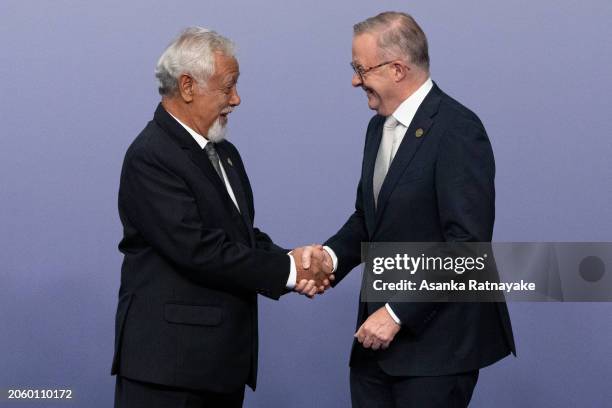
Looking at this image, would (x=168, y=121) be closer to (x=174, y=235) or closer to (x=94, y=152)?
(x=174, y=235)

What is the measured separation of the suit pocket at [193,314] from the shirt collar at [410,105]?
26.8 inches

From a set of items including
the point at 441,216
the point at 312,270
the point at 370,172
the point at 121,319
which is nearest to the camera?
the point at 441,216

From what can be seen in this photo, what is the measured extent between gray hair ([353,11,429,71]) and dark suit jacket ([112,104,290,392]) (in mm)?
553

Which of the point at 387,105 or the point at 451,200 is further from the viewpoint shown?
the point at 387,105

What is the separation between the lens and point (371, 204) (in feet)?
10.7

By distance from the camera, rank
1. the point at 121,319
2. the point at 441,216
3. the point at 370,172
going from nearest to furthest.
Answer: the point at 441,216, the point at 121,319, the point at 370,172

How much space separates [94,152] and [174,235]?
4.81 ft

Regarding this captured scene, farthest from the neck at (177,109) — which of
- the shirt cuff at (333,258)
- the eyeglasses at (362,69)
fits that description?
the shirt cuff at (333,258)

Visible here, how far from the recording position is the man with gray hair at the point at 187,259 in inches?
124

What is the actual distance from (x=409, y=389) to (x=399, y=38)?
0.90 m

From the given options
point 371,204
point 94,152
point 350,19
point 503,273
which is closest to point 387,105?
point 371,204

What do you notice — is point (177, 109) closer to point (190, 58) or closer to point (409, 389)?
point (190, 58)

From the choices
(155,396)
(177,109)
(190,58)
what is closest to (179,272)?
(155,396)

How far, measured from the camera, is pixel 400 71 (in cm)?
325
